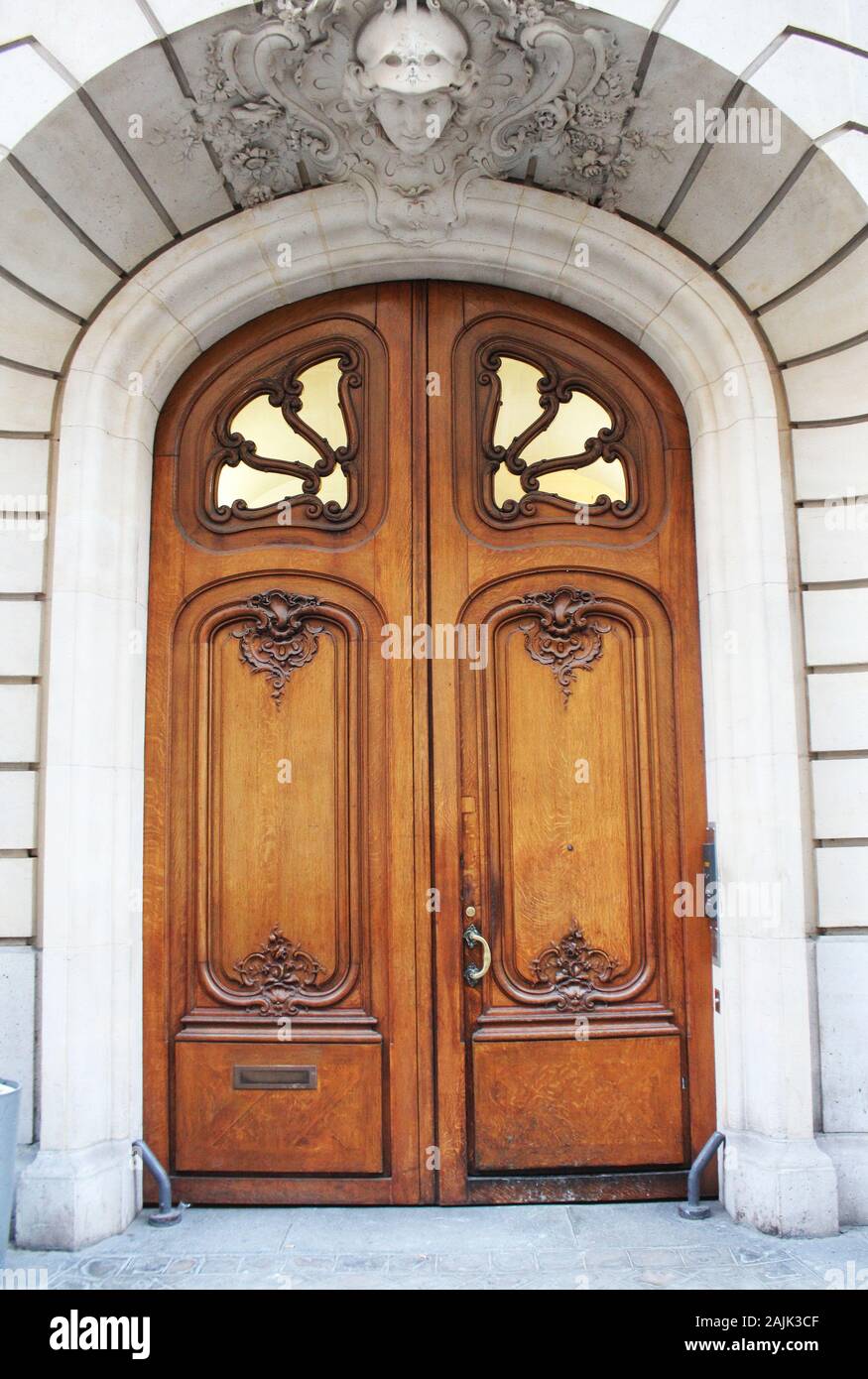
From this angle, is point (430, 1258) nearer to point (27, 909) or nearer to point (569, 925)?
point (569, 925)

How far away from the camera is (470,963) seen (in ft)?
14.7

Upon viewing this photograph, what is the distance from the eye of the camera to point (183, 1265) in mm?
3830

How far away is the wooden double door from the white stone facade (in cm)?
21

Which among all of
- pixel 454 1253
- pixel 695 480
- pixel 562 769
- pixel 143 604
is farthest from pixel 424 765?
pixel 454 1253

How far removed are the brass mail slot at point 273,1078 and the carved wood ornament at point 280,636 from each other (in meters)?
1.63

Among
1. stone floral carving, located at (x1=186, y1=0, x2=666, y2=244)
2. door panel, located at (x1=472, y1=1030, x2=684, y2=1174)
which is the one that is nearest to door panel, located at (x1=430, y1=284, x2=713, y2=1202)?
door panel, located at (x1=472, y1=1030, x2=684, y2=1174)

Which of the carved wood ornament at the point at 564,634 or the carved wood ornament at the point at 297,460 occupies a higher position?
the carved wood ornament at the point at 297,460

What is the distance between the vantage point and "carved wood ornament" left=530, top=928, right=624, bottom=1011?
4516mm

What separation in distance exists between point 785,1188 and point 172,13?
5203mm

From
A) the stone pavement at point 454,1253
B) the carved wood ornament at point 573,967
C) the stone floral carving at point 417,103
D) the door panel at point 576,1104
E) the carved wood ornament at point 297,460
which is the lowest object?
the stone pavement at point 454,1253

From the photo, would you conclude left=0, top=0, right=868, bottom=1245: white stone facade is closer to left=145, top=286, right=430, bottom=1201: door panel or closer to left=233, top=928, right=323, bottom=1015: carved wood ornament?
left=145, top=286, right=430, bottom=1201: door panel

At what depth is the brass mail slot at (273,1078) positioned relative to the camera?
4430mm

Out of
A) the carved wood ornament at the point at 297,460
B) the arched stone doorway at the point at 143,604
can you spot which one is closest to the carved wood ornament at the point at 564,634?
the arched stone doorway at the point at 143,604

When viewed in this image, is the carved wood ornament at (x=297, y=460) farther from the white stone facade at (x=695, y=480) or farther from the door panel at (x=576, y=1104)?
the door panel at (x=576, y=1104)
